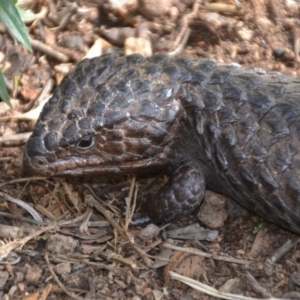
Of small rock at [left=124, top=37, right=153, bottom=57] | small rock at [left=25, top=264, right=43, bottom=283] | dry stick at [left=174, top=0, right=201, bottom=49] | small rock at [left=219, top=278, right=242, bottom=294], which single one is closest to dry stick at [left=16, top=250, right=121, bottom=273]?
small rock at [left=25, top=264, right=43, bottom=283]

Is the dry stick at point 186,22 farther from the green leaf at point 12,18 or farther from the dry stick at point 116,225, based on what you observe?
the green leaf at point 12,18

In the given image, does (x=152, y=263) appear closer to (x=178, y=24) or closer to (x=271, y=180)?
(x=271, y=180)

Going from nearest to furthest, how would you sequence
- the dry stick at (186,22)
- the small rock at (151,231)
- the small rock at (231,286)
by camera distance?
the small rock at (231,286)
the small rock at (151,231)
the dry stick at (186,22)

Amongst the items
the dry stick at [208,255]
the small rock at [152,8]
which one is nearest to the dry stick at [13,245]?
the dry stick at [208,255]

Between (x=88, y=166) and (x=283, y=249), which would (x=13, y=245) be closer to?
(x=88, y=166)

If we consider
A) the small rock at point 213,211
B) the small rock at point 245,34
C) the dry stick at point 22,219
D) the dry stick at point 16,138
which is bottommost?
the small rock at point 213,211

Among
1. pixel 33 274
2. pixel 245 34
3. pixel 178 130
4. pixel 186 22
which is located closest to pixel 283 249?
pixel 178 130

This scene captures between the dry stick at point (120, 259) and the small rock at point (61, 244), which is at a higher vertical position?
the small rock at point (61, 244)

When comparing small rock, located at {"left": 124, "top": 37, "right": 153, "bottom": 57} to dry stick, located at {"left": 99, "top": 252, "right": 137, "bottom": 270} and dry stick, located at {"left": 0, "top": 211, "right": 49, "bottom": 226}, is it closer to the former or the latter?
dry stick, located at {"left": 0, "top": 211, "right": 49, "bottom": 226}
